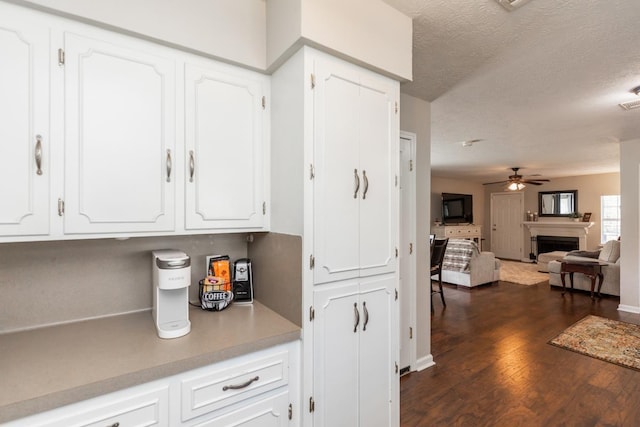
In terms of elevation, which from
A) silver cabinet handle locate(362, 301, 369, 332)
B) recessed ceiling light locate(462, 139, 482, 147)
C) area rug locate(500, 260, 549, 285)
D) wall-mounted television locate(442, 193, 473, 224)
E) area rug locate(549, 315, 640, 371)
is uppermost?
recessed ceiling light locate(462, 139, 482, 147)

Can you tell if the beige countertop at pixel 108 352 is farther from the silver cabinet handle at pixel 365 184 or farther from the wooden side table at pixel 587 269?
the wooden side table at pixel 587 269

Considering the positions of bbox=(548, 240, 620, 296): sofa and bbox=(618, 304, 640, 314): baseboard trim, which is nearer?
bbox=(618, 304, 640, 314): baseboard trim

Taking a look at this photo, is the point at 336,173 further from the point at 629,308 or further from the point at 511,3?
the point at 629,308

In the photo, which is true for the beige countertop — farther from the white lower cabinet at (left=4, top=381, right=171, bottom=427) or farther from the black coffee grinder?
the black coffee grinder

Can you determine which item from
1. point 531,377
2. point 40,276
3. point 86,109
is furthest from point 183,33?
point 531,377

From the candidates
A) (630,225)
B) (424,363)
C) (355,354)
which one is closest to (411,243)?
(424,363)

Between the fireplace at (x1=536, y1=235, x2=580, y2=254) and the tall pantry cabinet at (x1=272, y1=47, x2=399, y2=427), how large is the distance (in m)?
9.00

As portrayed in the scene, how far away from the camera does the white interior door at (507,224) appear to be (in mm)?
9398

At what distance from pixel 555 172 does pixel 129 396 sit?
31.1ft

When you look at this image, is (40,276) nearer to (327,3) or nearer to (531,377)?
(327,3)

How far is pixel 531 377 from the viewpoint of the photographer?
105 inches

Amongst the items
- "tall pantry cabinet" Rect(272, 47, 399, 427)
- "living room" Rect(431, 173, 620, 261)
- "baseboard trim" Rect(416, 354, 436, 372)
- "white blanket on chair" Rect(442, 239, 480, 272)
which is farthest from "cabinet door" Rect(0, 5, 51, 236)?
"living room" Rect(431, 173, 620, 261)

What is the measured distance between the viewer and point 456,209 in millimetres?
9008

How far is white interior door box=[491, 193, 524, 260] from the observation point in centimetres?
940
